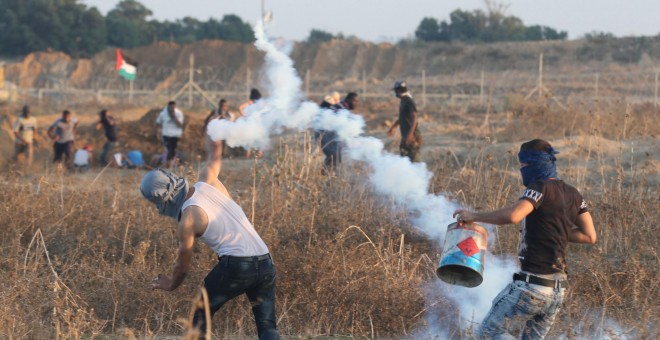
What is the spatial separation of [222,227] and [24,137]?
1424 cm

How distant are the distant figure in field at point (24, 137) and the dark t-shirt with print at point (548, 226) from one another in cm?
1480

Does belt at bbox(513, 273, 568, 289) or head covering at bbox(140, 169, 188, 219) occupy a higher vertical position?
head covering at bbox(140, 169, 188, 219)

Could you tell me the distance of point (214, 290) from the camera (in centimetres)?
559

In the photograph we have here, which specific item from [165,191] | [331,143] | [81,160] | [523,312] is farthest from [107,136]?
[523,312]

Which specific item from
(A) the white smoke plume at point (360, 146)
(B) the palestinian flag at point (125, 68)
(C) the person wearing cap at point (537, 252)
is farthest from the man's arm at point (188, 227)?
(B) the palestinian flag at point (125, 68)

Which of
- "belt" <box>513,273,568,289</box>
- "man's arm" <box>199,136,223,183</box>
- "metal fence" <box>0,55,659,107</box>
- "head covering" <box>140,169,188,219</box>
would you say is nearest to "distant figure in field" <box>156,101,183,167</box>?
"metal fence" <box>0,55,659,107</box>

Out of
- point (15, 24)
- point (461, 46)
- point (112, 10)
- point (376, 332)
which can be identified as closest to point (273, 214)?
point (376, 332)

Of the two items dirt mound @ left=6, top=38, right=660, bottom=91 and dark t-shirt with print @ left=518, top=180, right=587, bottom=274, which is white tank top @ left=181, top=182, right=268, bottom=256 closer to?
dark t-shirt with print @ left=518, top=180, right=587, bottom=274

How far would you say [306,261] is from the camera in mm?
7699

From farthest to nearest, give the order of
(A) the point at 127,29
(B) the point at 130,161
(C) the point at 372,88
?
(A) the point at 127,29 < (C) the point at 372,88 < (B) the point at 130,161

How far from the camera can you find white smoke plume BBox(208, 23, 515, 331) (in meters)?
7.38

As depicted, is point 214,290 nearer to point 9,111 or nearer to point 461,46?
point 9,111

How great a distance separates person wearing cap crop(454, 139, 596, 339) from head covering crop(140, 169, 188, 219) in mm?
1781

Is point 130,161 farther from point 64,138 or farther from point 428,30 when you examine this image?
point 428,30
